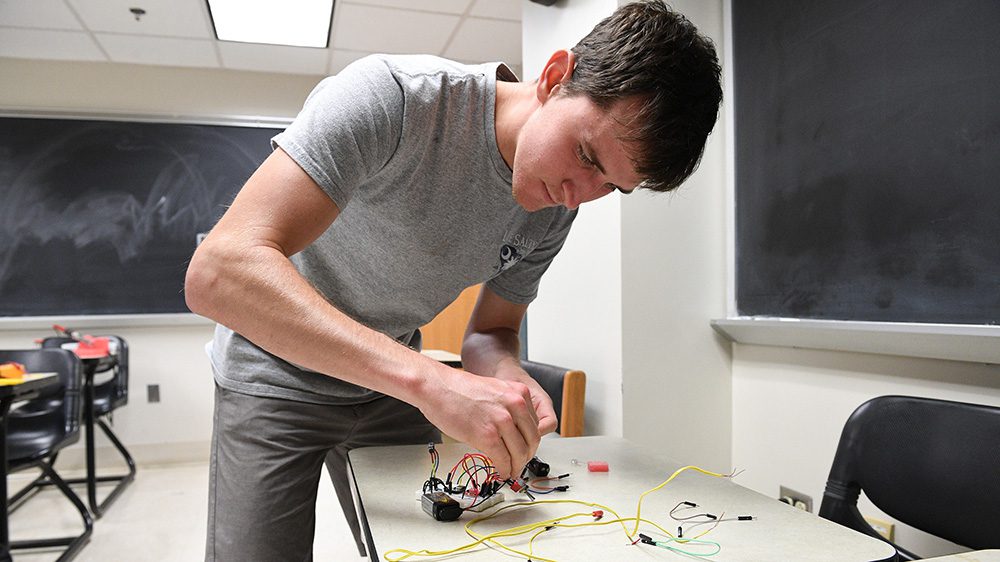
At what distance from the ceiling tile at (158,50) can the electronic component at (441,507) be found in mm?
3643

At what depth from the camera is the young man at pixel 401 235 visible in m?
0.78

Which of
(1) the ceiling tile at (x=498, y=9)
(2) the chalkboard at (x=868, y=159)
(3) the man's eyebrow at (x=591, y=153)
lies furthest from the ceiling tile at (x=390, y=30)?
(3) the man's eyebrow at (x=591, y=153)

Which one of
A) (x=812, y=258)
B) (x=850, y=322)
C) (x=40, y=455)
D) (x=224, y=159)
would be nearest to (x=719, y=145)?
(x=812, y=258)

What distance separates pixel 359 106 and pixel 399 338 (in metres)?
0.48

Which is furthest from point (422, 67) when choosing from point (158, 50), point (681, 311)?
point (158, 50)

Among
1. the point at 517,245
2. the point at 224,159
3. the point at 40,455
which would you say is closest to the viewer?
the point at 517,245

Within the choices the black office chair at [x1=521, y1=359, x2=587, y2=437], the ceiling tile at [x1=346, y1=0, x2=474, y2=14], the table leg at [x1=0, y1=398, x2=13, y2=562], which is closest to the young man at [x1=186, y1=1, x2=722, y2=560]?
the black office chair at [x1=521, y1=359, x2=587, y2=437]

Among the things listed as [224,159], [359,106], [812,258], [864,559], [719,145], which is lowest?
[864,559]

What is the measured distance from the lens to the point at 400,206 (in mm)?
1015

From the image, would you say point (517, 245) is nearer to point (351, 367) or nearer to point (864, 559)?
point (351, 367)

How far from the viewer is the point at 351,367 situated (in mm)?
783

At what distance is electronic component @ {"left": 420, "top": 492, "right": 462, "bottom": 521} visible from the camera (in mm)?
752

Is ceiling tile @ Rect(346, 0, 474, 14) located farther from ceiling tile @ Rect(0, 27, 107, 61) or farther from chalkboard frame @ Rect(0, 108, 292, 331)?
ceiling tile @ Rect(0, 27, 107, 61)

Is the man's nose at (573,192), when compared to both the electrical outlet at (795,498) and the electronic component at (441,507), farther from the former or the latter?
the electrical outlet at (795,498)
